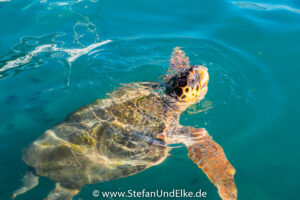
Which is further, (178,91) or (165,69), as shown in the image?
(165,69)

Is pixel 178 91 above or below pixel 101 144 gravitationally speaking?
above

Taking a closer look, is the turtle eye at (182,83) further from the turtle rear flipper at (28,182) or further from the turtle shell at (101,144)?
the turtle rear flipper at (28,182)

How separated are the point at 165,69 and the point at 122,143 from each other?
2497mm

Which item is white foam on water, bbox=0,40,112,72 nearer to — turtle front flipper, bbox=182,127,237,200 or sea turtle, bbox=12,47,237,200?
sea turtle, bbox=12,47,237,200

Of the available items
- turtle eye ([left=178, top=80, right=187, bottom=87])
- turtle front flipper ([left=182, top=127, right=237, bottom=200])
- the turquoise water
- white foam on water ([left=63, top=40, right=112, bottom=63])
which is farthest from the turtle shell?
white foam on water ([left=63, top=40, right=112, bottom=63])

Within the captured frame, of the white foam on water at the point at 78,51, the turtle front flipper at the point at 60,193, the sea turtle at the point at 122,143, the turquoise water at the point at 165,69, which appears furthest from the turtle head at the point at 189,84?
the white foam on water at the point at 78,51

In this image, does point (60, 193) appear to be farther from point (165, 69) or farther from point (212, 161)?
point (165, 69)

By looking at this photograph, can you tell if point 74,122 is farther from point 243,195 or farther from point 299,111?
point 299,111

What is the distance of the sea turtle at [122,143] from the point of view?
3.29 meters

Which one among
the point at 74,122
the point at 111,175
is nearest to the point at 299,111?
the point at 111,175

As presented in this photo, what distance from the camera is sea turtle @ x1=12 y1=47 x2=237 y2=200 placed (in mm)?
3295

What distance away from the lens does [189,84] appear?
430 centimetres

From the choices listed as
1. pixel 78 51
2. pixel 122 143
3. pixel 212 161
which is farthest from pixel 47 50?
pixel 212 161

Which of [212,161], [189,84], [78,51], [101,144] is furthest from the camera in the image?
[78,51]
